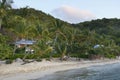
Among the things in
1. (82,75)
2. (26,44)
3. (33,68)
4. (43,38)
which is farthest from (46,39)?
(82,75)

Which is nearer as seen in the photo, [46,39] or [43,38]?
[43,38]

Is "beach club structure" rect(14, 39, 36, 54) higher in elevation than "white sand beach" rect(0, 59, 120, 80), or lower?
higher

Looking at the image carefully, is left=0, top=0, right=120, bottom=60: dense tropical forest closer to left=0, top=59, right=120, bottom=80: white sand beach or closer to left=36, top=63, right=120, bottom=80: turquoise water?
left=0, top=59, right=120, bottom=80: white sand beach

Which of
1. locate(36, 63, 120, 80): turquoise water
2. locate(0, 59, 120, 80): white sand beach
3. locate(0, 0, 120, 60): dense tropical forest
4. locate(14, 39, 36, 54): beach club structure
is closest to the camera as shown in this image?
locate(0, 59, 120, 80): white sand beach

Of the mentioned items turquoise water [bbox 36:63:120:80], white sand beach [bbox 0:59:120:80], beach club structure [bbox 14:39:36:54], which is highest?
beach club structure [bbox 14:39:36:54]

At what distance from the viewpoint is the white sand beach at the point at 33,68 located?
41.6 m

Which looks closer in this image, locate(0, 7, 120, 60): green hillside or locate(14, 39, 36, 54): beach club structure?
locate(0, 7, 120, 60): green hillside

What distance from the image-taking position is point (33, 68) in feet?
166

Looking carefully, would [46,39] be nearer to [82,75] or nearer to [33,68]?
[33,68]

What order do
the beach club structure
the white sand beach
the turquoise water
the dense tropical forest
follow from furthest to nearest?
the beach club structure < the dense tropical forest < the turquoise water < the white sand beach

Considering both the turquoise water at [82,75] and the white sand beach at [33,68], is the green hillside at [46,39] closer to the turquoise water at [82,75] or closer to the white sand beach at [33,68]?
the white sand beach at [33,68]

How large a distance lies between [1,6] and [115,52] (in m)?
55.8

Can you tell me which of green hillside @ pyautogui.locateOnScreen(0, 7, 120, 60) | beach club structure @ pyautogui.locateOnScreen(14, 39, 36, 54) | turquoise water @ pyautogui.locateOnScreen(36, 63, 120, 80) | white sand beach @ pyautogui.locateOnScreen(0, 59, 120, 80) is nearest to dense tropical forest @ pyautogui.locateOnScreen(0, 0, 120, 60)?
green hillside @ pyautogui.locateOnScreen(0, 7, 120, 60)

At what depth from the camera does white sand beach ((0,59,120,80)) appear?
41562 mm
